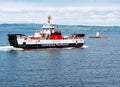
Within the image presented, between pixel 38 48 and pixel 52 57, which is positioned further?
pixel 38 48

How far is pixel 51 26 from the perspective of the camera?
4633 inches

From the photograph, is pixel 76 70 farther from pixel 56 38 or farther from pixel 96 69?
pixel 56 38

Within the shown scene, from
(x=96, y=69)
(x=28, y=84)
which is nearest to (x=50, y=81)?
(x=28, y=84)

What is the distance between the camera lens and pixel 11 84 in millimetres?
56031

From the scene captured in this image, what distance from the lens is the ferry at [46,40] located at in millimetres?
111562

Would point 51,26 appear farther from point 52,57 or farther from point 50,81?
point 50,81

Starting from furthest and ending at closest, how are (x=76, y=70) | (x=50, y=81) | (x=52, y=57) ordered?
(x=52, y=57), (x=76, y=70), (x=50, y=81)

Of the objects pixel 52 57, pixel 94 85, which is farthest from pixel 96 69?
pixel 52 57

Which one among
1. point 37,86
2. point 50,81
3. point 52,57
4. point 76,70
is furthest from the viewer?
point 52,57

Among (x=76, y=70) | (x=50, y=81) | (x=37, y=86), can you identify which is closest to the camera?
(x=37, y=86)

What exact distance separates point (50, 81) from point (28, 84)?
3.71m

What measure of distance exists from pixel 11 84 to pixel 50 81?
551 centimetres

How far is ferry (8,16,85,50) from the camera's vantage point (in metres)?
112

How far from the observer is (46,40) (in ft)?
376
